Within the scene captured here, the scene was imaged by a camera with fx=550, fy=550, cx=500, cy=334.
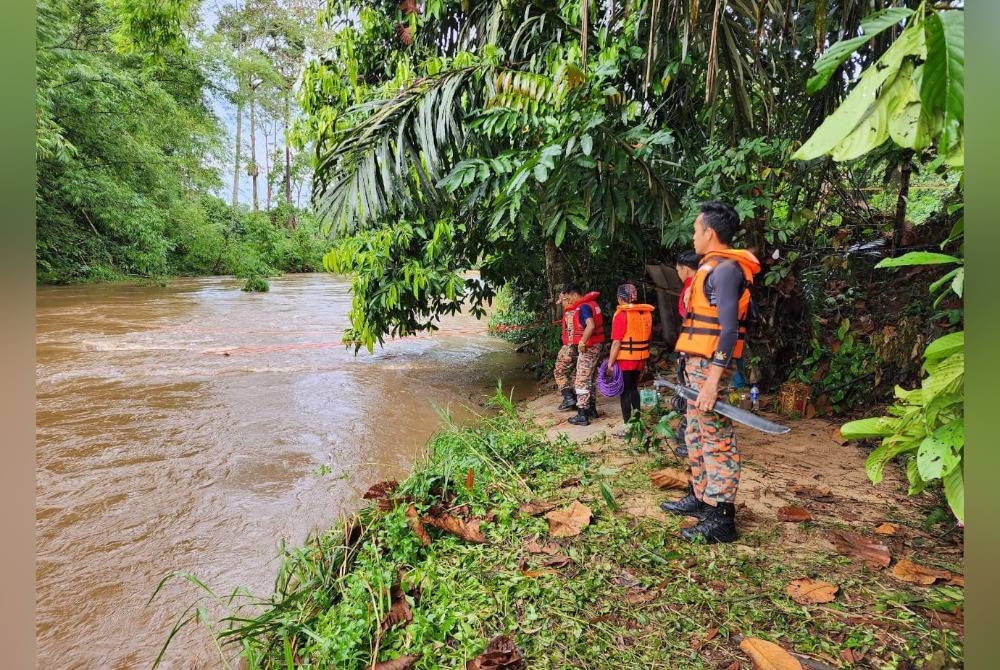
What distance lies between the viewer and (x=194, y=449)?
517cm

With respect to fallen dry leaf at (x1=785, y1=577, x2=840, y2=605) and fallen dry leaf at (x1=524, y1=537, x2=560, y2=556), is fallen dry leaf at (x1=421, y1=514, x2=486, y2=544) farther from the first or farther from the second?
fallen dry leaf at (x1=785, y1=577, x2=840, y2=605)

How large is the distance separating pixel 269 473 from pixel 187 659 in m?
2.17

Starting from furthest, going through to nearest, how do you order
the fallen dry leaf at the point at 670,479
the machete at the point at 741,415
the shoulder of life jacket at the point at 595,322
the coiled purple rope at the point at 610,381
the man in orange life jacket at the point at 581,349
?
the shoulder of life jacket at the point at 595,322 → the man in orange life jacket at the point at 581,349 → the coiled purple rope at the point at 610,381 → the fallen dry leaf at the point at 670,479 → the machete at the point at 741,415

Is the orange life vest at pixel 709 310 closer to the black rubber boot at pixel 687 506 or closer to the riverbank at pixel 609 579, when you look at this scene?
the black rubber boot at pixel 687 506

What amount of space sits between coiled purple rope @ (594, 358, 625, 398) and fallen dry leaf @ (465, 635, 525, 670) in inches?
119

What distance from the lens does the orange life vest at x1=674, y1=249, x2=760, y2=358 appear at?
2811mm

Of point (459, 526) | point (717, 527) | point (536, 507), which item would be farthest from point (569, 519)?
point (717, 527)

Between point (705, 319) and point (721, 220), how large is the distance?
52cm

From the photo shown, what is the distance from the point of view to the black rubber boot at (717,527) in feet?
9.16

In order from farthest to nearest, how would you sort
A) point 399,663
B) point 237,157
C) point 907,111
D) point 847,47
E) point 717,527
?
1. point 237,157
2. point 717,527
3. point 399,663
4. point 847,47
5. point 907,111

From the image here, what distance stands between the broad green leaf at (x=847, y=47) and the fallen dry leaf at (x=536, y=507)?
2695mm

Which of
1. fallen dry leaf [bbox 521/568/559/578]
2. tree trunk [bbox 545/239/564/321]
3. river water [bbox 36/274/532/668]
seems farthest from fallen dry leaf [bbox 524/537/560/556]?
tree trunk [bbox 545/239/564/321]

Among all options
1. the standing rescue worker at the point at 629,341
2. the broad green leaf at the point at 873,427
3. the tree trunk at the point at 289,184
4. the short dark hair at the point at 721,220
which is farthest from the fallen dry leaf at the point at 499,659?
the tree trunk at the point at 289,184

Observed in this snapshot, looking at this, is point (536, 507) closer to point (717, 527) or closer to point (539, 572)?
point (539, 572)
